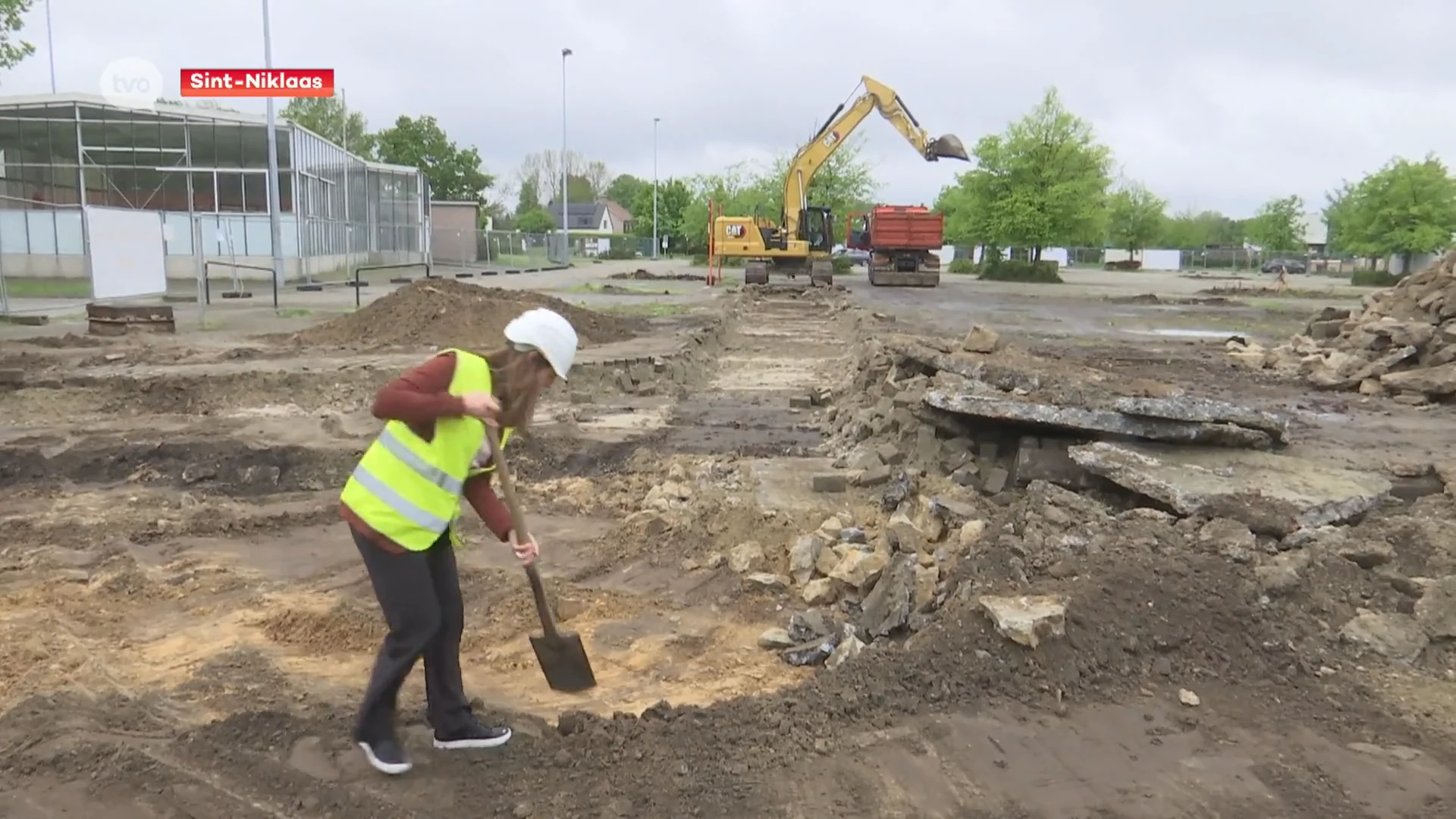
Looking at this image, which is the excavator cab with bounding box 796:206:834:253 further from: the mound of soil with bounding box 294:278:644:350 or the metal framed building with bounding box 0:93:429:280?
the metal framed building with bounding box 0:93:429:280

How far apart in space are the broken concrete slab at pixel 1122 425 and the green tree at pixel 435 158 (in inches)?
2506

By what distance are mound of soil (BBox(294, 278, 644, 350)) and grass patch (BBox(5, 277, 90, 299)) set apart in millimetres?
8815

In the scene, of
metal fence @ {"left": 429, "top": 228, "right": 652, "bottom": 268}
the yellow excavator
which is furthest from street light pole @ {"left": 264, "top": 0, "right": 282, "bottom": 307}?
metal fence @ {"left": 429, "top": 228, "right": 652, "bottom": 268}

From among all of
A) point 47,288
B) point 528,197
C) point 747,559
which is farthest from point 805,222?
point 528,197

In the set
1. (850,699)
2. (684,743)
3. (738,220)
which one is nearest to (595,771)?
(684,743)

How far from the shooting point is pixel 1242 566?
493 cm

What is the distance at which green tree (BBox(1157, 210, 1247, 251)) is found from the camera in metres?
90.6

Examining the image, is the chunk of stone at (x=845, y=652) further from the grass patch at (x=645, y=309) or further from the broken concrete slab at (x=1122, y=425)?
the grass patch at (x=645, y=309)

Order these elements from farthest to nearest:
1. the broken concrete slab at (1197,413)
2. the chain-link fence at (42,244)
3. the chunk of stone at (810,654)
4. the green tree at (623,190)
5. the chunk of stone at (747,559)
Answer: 1. the green tree at (623,190)
2. the chain-link fence at (42,244)
3. the broken concrete slab at (1197,413)
4. the chunk of stone at (747,559)
5. the chunk of stone at (810,654)

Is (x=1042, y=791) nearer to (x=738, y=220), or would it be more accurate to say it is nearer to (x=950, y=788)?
(x=950, y=788)

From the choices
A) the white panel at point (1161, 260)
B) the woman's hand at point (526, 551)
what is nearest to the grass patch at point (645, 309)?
the woman's hand at point (526, 551)

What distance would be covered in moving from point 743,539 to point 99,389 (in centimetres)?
841

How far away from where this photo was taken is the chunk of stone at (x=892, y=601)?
5031 mm

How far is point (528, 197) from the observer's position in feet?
325
